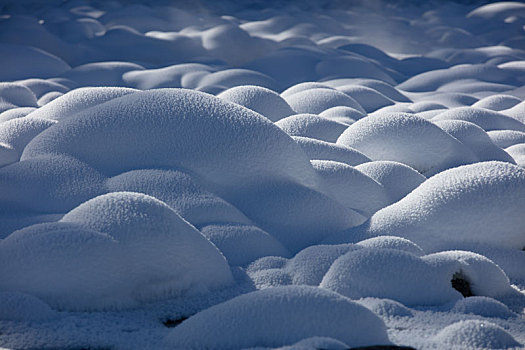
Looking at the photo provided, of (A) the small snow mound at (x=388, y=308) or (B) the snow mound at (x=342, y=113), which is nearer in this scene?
(A) the small snow mound at (x=388, y=308)

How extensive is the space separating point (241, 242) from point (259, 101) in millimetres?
1449

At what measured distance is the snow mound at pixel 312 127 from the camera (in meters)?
2.63

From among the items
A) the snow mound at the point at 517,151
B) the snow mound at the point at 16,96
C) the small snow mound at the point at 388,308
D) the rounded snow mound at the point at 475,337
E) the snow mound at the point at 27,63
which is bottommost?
the snow mound at the point at 27,63

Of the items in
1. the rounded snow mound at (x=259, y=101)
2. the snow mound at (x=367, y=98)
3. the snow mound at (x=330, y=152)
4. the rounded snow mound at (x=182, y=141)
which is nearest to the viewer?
the rounded snow mound at (x=182, y=141)

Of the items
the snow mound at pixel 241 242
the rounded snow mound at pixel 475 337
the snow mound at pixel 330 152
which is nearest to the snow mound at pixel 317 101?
the snow mound at pixel 330 152

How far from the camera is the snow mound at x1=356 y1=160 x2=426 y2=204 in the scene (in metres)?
2.11

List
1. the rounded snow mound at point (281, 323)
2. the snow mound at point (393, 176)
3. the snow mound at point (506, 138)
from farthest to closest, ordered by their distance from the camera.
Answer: the snow mound at point (506, 138), the snow mound at point (393, 176), the rounded snow mound at point (281, 323)

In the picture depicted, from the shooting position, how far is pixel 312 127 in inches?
106

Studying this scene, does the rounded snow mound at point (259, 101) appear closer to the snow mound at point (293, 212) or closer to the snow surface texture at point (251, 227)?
the snow surface texture at point (251, 227)

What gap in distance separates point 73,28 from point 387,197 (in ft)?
17.2

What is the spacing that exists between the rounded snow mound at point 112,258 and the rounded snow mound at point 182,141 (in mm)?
442

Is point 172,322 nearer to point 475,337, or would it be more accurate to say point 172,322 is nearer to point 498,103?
point 475,337

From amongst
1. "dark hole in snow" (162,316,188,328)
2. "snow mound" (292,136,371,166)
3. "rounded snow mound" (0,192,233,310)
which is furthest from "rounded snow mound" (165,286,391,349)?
"snow mound" (292,136,371,166)

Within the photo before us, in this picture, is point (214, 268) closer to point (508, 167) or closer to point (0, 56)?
point (508, 167)
